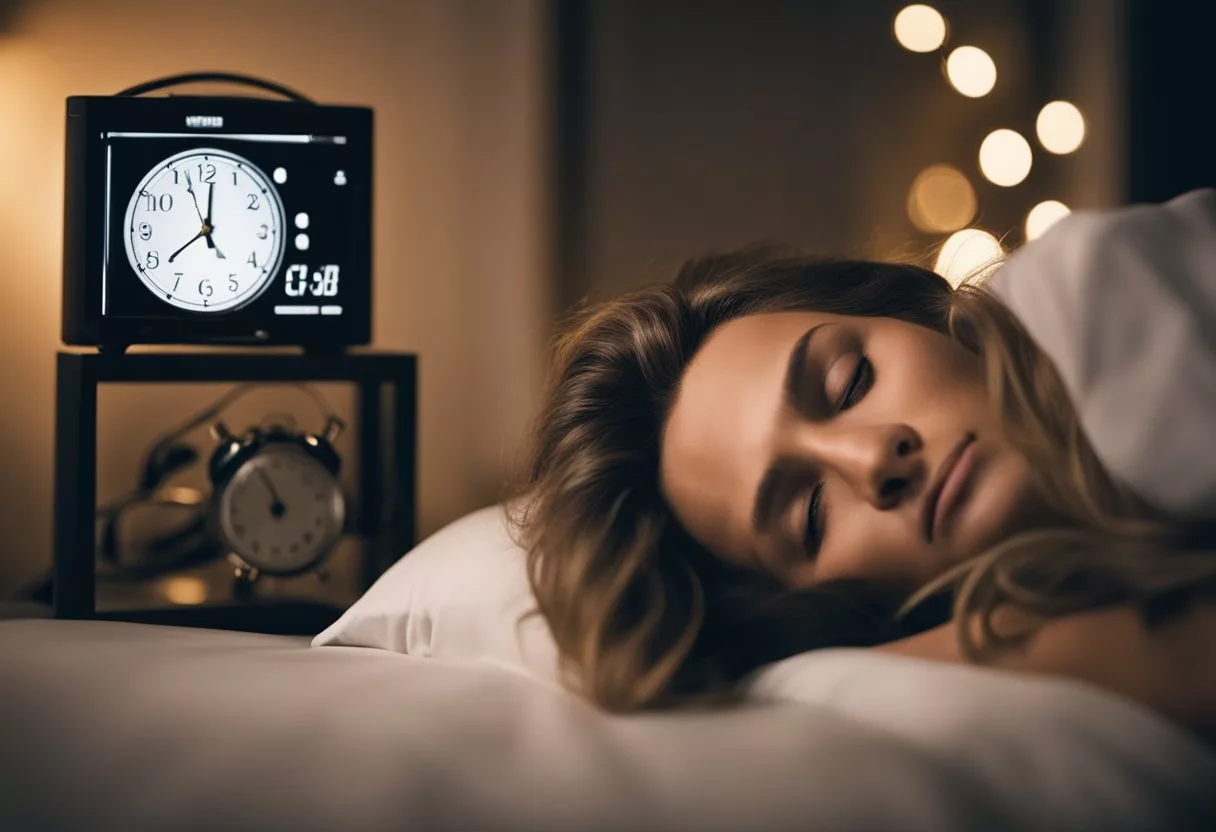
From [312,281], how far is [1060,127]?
66.3 inches

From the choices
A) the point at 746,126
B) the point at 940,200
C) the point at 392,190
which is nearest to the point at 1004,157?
the point at 940,200

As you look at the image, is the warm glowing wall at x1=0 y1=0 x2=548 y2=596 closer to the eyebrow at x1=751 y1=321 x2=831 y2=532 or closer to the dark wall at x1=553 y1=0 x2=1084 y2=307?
the dark wall at x1=553 y1=0 x2=1084 y2=307

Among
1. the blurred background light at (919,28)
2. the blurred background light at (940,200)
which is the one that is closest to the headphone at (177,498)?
the blurred background light at (940,200)

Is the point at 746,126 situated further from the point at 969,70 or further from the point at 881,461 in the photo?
the point at 881,461

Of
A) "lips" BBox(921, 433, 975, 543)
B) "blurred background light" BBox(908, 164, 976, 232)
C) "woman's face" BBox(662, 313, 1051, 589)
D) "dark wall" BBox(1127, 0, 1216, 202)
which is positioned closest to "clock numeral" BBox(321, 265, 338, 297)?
"woman's face" BBox(662, 313, 1051, 589)

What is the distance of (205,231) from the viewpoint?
1.18 metres

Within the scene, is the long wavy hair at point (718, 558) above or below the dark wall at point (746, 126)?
below

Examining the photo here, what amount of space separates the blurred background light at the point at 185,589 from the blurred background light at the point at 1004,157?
66.4 inches

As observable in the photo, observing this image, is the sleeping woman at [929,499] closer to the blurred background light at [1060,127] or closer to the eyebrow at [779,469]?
the eyebrow at [779,469]

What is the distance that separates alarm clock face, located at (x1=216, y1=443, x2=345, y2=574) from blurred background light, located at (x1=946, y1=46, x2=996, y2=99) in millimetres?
1556

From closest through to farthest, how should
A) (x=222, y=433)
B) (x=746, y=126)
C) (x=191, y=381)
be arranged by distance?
(x=191, y=381), (x=222, y=433), (x=746, y=126)

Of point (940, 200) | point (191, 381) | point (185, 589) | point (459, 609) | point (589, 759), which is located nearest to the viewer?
point (589, 759)

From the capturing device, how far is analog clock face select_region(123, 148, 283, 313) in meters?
1.16

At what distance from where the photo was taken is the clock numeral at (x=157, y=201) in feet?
3.80
